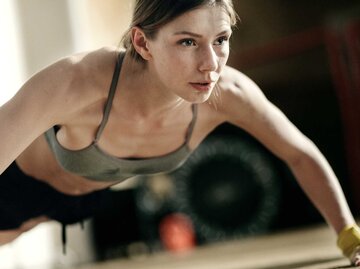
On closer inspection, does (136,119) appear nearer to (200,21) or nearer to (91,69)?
Answer: (91,69)

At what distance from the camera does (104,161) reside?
75.1 inches

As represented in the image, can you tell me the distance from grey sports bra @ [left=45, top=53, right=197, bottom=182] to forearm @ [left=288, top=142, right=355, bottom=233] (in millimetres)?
324

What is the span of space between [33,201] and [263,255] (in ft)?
3.96

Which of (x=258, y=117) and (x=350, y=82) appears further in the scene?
(x=350, y=82)

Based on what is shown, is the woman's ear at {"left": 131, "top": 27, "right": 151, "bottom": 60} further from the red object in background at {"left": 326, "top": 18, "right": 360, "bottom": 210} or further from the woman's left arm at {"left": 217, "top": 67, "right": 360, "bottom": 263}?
the red object in background at {"left": 326, "top": 18, "right": 360, "bottom": 210}

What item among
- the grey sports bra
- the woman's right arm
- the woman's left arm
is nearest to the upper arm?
the woman's left arm

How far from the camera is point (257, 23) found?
496 cm

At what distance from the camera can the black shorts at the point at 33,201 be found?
2096mm

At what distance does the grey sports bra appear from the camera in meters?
1.89

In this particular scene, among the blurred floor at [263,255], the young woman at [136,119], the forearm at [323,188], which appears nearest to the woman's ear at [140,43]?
the young woman at [136,119]

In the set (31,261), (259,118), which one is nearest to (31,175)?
(259,118)

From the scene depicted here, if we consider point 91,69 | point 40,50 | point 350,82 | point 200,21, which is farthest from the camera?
point 40,50

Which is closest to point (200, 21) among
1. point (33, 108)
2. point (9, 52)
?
point (33, 108)

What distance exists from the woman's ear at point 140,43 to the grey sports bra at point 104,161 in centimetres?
24
